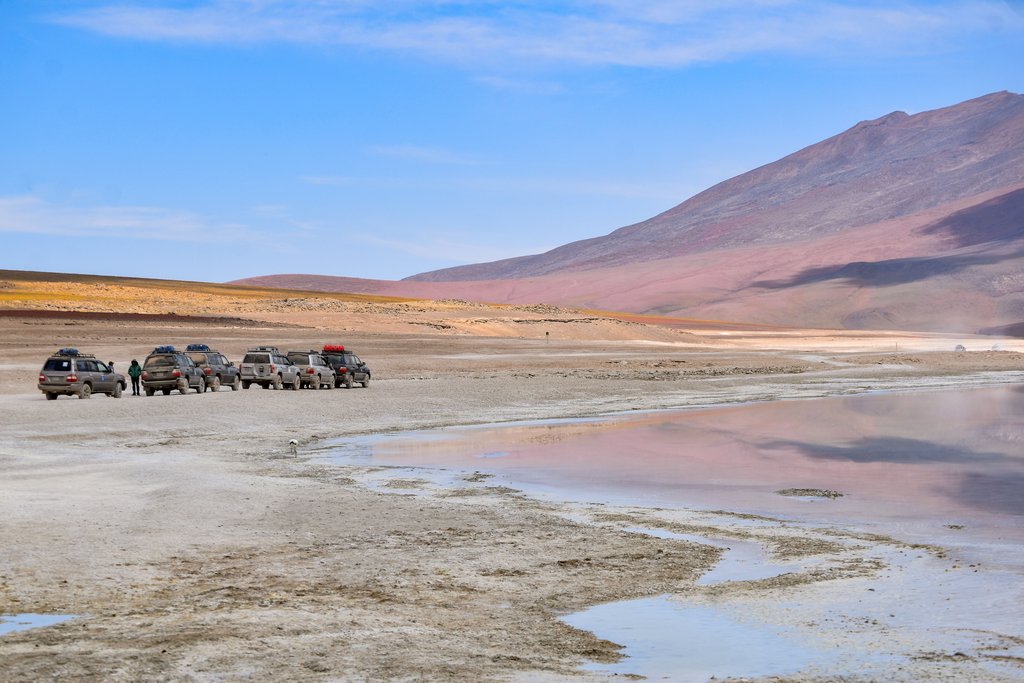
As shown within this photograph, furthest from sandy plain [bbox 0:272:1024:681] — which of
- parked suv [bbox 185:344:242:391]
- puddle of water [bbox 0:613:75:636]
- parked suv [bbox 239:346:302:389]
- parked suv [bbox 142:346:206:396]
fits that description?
parked suv [bbox 239:346:302:389]

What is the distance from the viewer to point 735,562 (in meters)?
14.1

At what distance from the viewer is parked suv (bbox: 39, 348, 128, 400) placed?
40031 mm

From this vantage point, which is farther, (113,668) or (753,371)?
(753,371)

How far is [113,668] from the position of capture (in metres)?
8.95

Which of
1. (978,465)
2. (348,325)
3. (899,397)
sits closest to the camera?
(978,465)

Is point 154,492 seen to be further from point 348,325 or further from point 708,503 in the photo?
point 348,325

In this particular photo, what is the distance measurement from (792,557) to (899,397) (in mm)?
38543

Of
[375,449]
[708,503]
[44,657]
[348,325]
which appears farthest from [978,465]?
[348,325]

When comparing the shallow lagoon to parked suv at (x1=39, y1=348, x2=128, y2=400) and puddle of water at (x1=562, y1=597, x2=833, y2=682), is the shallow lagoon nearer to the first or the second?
puddle of water at (x1=562, y1=597, x2=833, y2=682)

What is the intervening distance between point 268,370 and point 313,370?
1.77m

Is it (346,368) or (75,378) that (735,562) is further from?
(346,368)

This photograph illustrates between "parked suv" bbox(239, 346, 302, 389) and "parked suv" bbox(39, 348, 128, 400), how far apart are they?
5.53 meters

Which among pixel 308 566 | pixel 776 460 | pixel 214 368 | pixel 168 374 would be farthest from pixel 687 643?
pixel 214 368

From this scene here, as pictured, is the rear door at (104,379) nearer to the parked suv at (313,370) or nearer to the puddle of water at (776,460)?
the parked suv at (313,370)
